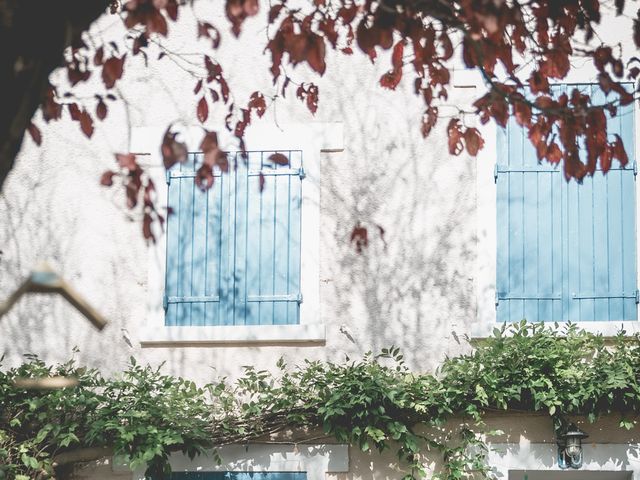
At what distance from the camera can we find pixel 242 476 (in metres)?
8.50

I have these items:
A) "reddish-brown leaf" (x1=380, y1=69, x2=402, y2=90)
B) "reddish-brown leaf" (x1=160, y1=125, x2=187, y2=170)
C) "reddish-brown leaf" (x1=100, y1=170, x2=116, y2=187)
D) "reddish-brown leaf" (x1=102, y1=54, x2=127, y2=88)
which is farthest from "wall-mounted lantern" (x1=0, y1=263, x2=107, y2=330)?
"reddish-brown leaf" (x1=380, y1=69, x2=402, y2=90)

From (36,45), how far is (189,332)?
17.7 feet

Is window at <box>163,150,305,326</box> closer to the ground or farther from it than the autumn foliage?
closer to the ground

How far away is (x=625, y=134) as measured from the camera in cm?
873

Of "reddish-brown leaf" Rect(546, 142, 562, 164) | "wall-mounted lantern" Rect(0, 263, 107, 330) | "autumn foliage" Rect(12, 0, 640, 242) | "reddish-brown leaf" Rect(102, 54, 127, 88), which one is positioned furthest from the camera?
"reddish-brown leaf" Rect(546, 142, 562, 164)

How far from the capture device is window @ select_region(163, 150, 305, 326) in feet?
28.8

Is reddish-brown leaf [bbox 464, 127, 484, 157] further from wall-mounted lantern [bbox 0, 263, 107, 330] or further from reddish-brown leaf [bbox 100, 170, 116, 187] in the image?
wall-mounted lantern [bbox 0, 263, 107, 330]

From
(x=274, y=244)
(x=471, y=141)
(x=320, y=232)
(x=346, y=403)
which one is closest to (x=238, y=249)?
(x=274, y=244)

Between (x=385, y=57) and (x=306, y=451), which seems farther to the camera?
(x=385, y=57)

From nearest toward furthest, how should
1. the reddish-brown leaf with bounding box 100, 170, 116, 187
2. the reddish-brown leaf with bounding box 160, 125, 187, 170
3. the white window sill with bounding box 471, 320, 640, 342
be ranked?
the reddish-brown leaf with bounding box 160, 125, 187, 170 < the reddish-brown leaf with bounding box 100, 170, 116, 187 < the white window sill with bounding box 471, 320, 640, 342

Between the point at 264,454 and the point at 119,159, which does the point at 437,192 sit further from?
the point at 119,159

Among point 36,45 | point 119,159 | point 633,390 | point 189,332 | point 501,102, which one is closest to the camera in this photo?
point 36,45

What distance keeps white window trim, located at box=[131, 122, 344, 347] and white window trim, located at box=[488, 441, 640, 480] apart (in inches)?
55.5

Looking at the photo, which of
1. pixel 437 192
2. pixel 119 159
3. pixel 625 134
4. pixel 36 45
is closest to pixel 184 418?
pixel 437 192
